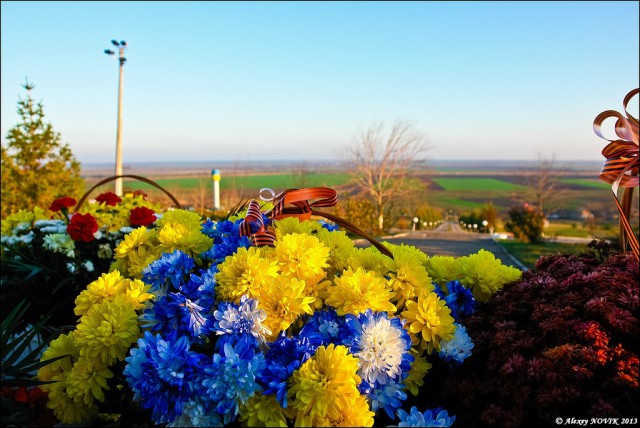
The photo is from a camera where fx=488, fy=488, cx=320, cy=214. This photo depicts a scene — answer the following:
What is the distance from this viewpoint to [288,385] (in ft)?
4.90

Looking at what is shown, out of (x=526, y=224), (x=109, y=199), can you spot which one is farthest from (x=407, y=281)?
(x=526, y=224)

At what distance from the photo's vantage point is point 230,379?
1.43 metres

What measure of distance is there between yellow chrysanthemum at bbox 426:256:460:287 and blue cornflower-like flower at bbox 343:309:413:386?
0.60 metres

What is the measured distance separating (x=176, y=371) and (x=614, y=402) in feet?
4.12

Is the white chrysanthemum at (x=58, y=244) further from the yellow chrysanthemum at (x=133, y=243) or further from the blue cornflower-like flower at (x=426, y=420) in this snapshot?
the blue cornflower-like flower at (x=426, y=420)

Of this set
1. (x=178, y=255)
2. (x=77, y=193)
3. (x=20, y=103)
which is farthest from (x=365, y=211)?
(x=178, y=255)

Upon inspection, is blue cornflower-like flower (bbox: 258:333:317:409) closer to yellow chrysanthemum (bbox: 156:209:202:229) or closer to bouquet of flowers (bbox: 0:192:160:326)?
yellow chrysanthemum (bbox: 156:209:202:229)

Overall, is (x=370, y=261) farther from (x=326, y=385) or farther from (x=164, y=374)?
(x=164, y=374)

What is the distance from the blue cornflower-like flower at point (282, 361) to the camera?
146cm

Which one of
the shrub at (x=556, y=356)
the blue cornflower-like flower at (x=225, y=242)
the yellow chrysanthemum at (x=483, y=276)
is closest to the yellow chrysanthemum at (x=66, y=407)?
the blue cornflower-like flower at (x=225, y=242)

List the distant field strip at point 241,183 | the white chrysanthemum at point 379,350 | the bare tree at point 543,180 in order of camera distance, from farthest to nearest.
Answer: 1. the bare tree at point 543,180
2. the distant field strip at point 241,183
3. the white chrysanthemum at point 379,350

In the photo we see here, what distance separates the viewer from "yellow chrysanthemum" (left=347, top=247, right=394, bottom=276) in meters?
1.95

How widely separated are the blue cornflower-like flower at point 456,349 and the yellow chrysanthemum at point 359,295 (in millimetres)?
222

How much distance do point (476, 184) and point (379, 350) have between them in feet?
296
